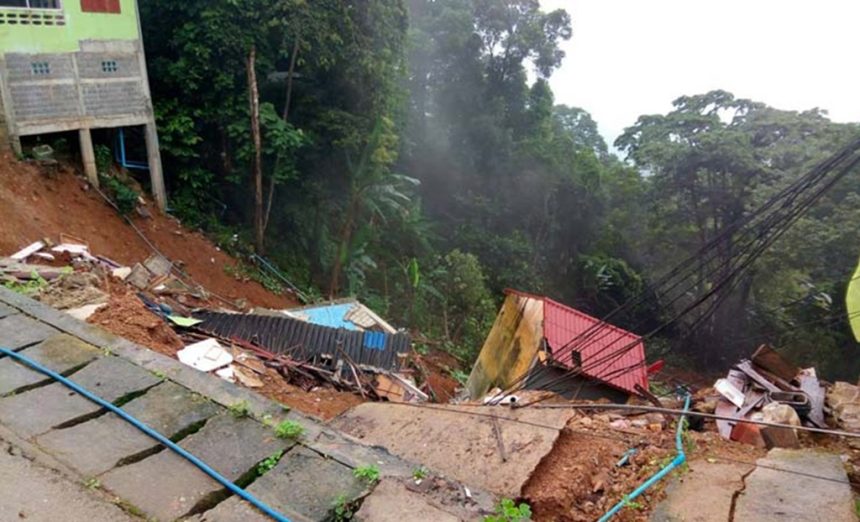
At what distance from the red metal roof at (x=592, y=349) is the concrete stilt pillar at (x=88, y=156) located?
895 cm

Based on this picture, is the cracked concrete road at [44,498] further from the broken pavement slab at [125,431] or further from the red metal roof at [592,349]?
the red metal roof at [592,349]

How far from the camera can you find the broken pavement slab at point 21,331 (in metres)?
3.41

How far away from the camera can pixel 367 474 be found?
2375 millimetres

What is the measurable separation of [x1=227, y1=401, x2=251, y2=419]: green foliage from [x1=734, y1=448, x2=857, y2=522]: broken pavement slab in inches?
128

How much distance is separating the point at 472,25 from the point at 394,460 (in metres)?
19.6

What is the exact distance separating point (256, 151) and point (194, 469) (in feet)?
34.3

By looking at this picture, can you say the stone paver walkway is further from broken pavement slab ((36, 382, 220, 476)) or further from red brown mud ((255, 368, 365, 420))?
red brown mud ((255, 368, 365, 420))

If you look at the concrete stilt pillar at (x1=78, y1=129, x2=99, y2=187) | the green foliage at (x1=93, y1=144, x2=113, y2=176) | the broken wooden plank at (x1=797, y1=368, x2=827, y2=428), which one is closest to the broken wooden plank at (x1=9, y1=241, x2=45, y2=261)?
the concrete stilt pillar at (x1=78, y1=129, x2=99, y2=187)

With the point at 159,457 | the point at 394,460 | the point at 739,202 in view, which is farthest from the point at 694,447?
the point at 739,202

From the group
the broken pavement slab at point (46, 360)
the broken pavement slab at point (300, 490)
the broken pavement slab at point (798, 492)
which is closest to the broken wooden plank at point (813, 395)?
the broken pavement slab at point (798, 492)

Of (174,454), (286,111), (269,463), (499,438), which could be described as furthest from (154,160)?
(269,463)

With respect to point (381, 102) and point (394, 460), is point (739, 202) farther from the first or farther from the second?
point (394, 460)

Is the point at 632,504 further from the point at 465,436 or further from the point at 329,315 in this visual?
the point at 329,315

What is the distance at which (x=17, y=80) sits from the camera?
9.54 meters
